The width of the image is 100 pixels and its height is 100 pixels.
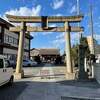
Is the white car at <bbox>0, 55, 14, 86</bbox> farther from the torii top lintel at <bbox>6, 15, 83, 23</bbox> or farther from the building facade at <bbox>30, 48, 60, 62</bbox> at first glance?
Result: the building facade at <bbox>30, 48, 60, 62</bbox>

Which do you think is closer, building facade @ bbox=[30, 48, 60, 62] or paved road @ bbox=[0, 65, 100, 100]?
paved road @ bbox=[0, 65, 100, 100]

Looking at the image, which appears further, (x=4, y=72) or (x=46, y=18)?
(x=46, y=18)

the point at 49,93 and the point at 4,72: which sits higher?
the point at 4,72

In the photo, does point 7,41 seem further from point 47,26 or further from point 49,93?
point 49,93

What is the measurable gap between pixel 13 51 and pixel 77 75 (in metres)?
47.8

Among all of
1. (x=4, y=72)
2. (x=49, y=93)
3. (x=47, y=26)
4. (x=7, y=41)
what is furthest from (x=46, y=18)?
(x=7, y=41)

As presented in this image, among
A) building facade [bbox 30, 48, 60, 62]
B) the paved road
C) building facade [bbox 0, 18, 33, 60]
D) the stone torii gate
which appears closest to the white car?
the paved road

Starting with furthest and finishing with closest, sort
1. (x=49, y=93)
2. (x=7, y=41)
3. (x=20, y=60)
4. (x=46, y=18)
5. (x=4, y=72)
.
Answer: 1. (x=7, y=41)
2. (x=20, y=60)
3. (x=46, y=18)
4. (x=4, y=72)
5. (x=49, y=93)

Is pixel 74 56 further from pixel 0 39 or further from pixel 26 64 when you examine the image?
A: pixel 0 39

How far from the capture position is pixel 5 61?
18.1m

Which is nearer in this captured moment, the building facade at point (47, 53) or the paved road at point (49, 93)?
the paved road at point (49, 93)

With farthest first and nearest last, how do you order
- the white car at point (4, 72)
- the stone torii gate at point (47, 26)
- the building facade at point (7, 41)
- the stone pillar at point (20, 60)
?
the building facade at point (7, 41) → the stone torii gate at point (47, 26) → the stone pillar at point (20, 60) → the white car at point (4, 72)

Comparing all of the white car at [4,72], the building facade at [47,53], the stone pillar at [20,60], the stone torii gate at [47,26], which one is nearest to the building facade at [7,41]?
the stone pillar at [20,60]

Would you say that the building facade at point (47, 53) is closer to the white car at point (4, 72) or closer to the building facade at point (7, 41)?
the building facade at point (7, 41)
